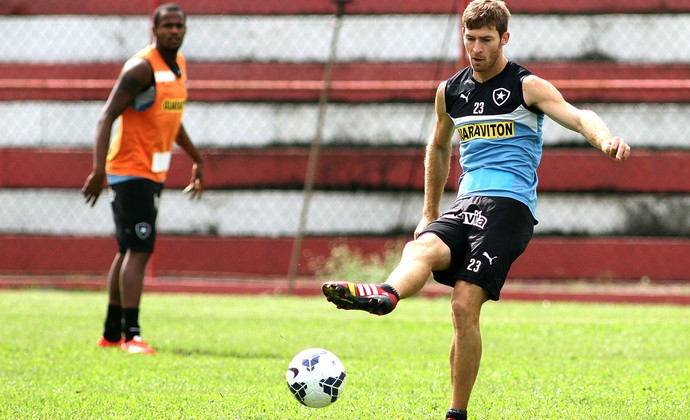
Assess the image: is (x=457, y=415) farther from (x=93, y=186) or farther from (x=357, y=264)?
(x=357, y=264)

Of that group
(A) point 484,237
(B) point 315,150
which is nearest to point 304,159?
(B) point 315,150

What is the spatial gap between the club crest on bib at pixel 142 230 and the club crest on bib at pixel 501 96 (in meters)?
3.81

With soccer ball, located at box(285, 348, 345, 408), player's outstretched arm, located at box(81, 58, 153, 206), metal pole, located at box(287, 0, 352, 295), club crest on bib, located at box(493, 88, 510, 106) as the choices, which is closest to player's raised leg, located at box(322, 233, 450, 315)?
soccer ball, located at box(285, 348, 345, 408)

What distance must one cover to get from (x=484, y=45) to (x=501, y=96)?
0.87ft

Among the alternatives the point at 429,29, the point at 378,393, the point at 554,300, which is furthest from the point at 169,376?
the point at 429,29

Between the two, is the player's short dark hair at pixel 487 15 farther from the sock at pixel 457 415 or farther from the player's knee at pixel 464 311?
the sock at pixel 457 415

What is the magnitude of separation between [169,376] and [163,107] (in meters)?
2.53

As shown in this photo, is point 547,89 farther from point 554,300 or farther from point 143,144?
point 554,300

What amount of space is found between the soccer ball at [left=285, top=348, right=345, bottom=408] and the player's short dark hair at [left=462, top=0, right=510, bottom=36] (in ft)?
5.92

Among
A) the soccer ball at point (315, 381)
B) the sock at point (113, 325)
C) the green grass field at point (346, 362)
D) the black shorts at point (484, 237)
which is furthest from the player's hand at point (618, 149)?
the sock at point (113, 325)

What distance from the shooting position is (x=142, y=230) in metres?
8.45

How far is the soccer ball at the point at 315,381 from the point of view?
17.4ft

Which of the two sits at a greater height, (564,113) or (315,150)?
(564,113)

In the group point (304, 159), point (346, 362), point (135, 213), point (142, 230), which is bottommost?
point (346, 362)
